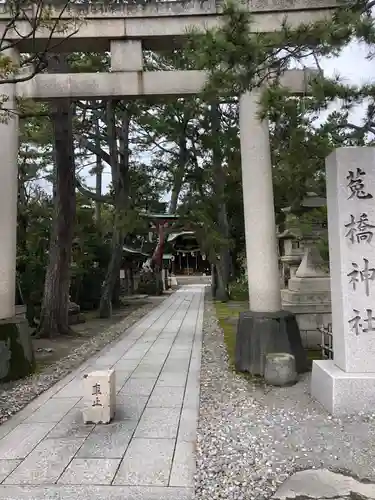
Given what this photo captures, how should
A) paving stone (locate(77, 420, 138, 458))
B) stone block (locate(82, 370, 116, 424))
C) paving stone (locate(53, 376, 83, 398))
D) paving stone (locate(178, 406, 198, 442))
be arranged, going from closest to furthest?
1. paving stone (locate(77, 420, 138, 458))
2. paving stone (locate(178, 406, 198, 442))
3. stone block (locate(82, 370, 116, 424))
4. paving stone (locate(53, 376, 83, 398))

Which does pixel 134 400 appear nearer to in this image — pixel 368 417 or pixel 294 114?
pixel 368 417

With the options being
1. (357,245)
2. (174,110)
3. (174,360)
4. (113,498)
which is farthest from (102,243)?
(113,498)

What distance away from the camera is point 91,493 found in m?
3.42

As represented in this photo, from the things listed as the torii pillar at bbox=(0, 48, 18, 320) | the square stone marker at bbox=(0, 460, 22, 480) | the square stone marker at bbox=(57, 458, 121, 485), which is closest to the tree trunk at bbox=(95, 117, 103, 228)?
the torii pillar at bbox=(0, 48, 18, 320)

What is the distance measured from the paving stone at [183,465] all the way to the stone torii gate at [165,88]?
2844mm

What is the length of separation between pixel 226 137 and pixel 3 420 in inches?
458

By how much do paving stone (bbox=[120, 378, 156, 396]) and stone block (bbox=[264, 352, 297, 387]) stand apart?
1.69 m

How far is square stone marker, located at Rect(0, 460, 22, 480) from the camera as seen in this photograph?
12.4ft

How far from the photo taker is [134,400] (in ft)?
19.5

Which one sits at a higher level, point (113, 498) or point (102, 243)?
point (102, 243)

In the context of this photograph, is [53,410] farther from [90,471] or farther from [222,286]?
[222,286]

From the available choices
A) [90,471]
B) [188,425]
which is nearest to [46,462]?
[90,471]

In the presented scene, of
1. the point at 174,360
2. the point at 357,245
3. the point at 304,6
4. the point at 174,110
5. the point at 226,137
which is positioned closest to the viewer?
the point at 357,245

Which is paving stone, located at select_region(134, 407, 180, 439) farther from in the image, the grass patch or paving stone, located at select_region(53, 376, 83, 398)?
the grass patch
